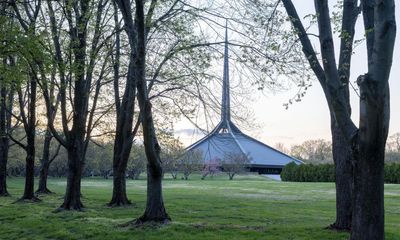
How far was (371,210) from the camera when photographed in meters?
7.38

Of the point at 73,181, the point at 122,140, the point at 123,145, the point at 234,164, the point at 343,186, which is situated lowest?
the point at 73,181

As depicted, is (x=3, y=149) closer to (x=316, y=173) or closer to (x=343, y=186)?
(x=343, y=186)

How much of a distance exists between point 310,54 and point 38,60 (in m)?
7.20

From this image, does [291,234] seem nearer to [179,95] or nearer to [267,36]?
[267,36]

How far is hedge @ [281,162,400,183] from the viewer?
147 feet

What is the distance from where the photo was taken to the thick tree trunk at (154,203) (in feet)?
40.5

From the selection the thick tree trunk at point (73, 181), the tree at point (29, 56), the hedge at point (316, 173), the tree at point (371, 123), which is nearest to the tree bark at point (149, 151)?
the tree at point (29, 56)

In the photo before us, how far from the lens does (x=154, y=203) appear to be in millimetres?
12422

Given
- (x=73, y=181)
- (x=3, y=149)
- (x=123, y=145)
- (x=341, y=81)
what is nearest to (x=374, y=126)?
(x=341, y=81)

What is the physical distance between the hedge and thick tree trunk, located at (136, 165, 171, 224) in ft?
121

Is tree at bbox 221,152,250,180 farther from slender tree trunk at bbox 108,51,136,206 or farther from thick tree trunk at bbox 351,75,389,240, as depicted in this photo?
thick tree trunk at bbox 351,75,389,240

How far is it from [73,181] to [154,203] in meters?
5.62

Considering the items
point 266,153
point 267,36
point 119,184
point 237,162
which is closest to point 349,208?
point 267,36

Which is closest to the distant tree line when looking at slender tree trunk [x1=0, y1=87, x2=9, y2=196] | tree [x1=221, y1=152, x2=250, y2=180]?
tree [x1=221, y1=152, x2=250, y2=180]
